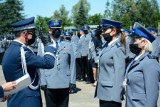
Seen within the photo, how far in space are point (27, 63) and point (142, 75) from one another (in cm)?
138

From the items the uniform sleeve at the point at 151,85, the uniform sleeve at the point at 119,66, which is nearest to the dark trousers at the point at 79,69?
the uniform sleeve at the point at 119,66

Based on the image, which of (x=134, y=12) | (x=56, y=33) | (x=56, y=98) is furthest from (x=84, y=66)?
(x=134, y=12)

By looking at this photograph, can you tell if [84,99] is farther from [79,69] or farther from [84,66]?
[79,69]

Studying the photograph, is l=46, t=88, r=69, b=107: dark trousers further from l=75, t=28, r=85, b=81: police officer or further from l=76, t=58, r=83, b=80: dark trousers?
l=76, t=58, r=83, b=80: dark trousers

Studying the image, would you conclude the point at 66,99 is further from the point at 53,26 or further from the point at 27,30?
the point at 27,30

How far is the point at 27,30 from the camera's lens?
483 cm

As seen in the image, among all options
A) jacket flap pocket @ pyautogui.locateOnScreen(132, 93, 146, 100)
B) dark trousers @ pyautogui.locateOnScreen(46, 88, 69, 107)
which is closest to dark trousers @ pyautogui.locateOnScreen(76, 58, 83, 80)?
dark trousers @ pyautogui.locateOnScreen(46, 88, 69, 107)

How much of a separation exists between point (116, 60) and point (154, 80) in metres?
1.20

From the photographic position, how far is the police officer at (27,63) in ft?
15.3

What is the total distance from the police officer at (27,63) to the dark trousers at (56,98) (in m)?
1.94

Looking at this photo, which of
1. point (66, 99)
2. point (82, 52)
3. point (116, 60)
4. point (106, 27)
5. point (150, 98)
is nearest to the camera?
point (150, 98)

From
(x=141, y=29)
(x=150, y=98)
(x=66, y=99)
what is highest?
(x=141, y=29)

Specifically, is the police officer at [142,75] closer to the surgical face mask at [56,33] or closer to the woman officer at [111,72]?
the woman officer at [111,72]

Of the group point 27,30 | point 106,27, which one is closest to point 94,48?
point 106,27
